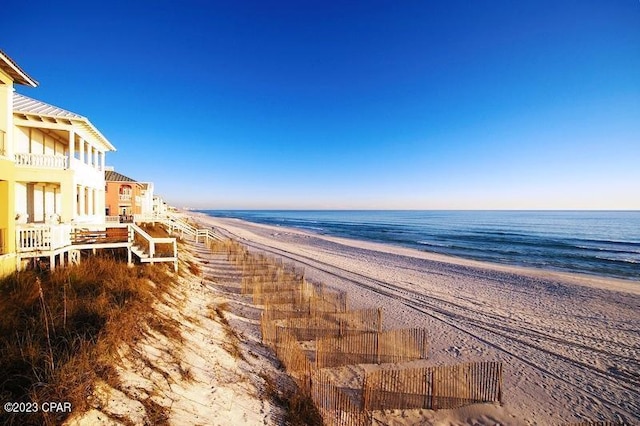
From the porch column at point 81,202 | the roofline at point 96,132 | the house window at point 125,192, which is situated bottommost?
the porch column at point 81,202

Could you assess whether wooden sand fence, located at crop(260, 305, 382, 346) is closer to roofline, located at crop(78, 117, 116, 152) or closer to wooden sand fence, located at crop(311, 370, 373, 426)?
wooden sand fence, located at crop(311, 370, 373, 426)

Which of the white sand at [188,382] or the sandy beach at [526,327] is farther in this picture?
the sandy beach at [526,327]

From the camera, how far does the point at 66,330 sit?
5.32 metres

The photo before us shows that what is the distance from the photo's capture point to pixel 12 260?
8.79m

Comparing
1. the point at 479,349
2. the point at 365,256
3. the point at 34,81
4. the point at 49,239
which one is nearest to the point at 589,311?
the point at 479,349

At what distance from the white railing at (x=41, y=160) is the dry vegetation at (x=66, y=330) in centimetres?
527

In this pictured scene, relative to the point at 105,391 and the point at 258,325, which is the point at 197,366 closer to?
the point at 105,391

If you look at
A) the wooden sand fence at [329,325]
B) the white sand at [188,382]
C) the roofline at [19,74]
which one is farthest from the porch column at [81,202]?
the wooden sand fence at [329,325]

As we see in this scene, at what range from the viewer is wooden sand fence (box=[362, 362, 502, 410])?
614 cm

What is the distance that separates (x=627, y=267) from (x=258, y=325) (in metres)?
30.7

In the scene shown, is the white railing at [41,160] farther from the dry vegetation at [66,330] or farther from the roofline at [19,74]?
the dry vegetation at [66,330]

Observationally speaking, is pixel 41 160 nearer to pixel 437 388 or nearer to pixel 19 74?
pixel 19 74

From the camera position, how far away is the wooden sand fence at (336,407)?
210 inches

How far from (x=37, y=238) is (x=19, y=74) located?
5299mm
